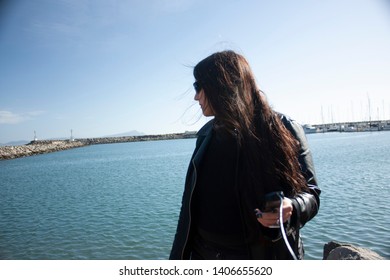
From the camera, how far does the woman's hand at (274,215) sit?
1459 millimetres

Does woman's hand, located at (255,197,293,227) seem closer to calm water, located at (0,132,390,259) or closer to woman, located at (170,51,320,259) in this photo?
woman, located at (170,51,320,259)

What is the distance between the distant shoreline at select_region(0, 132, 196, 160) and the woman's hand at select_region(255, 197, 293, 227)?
63.3 feet

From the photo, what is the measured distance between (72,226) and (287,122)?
958 cm

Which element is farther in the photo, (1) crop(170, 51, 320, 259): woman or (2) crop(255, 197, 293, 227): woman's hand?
(1) crop(170, 51, 320, 259): woman

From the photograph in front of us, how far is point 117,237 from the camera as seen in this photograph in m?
8.24

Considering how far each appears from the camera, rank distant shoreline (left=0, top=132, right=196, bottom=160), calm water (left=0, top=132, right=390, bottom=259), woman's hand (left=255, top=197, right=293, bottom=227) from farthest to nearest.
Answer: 1. distant shoreline (left=0, top=132, right=196, bottom=160)
2. calm water (left=0, top=132, right=390, bottom=259)
3. woman's hand (left=255, top=197, right=293, bottom=227)

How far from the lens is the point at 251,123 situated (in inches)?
65.2

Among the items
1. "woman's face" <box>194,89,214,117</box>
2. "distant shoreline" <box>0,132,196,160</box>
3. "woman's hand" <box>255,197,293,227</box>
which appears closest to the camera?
"woman's hand" <box>255,197,293,227</box>

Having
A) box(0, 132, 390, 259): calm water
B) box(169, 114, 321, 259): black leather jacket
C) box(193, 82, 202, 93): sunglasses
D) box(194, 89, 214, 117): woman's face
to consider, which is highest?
box(193, 82, 202, 93): sunglasses

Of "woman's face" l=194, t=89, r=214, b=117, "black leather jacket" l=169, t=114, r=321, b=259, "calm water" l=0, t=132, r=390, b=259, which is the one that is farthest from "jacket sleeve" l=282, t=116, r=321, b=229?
"calm water" l=0, t=132, r=390, b=259

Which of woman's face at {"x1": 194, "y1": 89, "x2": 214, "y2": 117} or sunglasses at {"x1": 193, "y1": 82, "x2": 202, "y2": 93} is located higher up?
sunglasses at {"x1": 193, "y1": 82, "x2": 202, "y2": 93}

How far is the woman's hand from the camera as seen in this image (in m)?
1.46
